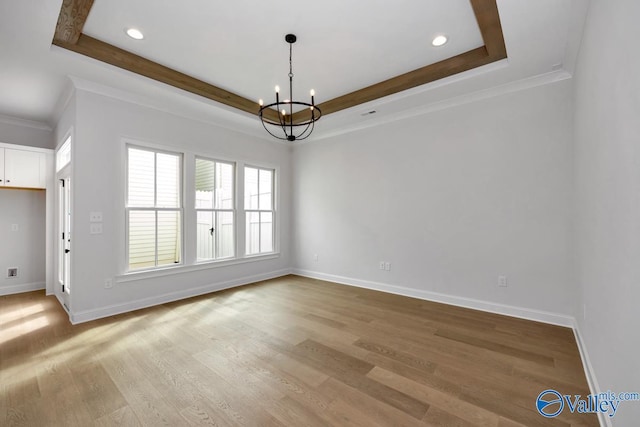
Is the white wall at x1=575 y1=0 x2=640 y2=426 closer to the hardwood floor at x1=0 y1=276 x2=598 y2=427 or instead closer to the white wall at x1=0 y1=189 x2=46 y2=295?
the hardwood floor at x1=0 y1=276 x2=598 y2=427

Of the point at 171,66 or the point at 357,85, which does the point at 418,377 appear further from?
the point at 171,66

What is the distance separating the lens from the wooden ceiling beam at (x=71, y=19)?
2.27 metres

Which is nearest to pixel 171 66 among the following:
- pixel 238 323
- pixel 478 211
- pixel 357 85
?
pixel 357 85

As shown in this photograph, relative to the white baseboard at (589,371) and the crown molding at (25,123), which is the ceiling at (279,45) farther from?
the white baseboard at (589,371)

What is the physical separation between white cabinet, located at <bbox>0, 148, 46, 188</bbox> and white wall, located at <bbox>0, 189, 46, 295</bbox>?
0.46m

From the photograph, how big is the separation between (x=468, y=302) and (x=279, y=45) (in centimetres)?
388

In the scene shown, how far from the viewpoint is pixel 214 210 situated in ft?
15.3

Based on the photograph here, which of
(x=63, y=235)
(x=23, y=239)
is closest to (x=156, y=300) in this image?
(x=63, y=235)

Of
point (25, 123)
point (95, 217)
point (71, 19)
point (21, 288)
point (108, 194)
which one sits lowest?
point (21, 288)

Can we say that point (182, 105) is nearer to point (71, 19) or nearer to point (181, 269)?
point (71, 19)

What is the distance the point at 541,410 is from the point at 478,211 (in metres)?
2.37

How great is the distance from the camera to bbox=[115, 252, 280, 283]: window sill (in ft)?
11.9

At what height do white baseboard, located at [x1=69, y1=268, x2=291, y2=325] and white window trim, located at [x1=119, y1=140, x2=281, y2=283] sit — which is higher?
white window trim, located at [x1=119, y1=140, x2=281, y2=283]

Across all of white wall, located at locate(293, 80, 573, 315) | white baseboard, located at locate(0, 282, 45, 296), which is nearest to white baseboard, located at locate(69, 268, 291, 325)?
white wall, located at locate(293, 80, 573, 315)
